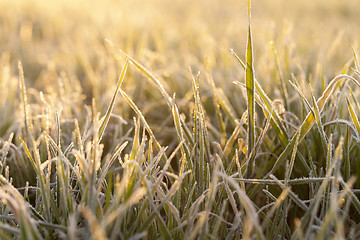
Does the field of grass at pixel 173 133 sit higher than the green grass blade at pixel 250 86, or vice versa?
the green grass blade at pixel 250 86

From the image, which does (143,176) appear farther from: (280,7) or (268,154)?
(280,7)

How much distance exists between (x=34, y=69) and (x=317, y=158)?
1.42 metres

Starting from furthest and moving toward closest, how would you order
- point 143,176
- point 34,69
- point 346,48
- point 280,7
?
point 280,7 < point 346,48 < point 34,69 < point 143,176

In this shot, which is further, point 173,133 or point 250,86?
point 173,133

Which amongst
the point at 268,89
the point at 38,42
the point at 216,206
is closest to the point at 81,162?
the point at 216,206

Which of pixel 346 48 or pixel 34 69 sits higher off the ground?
pixel 346 48

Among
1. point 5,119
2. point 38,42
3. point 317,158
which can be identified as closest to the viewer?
point 317,158

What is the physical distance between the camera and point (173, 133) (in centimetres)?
106

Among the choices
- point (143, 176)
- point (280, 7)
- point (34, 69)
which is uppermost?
point (280, 7)

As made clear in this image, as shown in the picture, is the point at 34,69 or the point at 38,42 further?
the point at 38,42

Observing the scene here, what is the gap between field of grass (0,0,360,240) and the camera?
558 millimetres

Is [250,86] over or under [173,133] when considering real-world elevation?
over

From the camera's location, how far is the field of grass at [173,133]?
558 millimetres

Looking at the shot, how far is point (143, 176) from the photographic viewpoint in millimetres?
552
